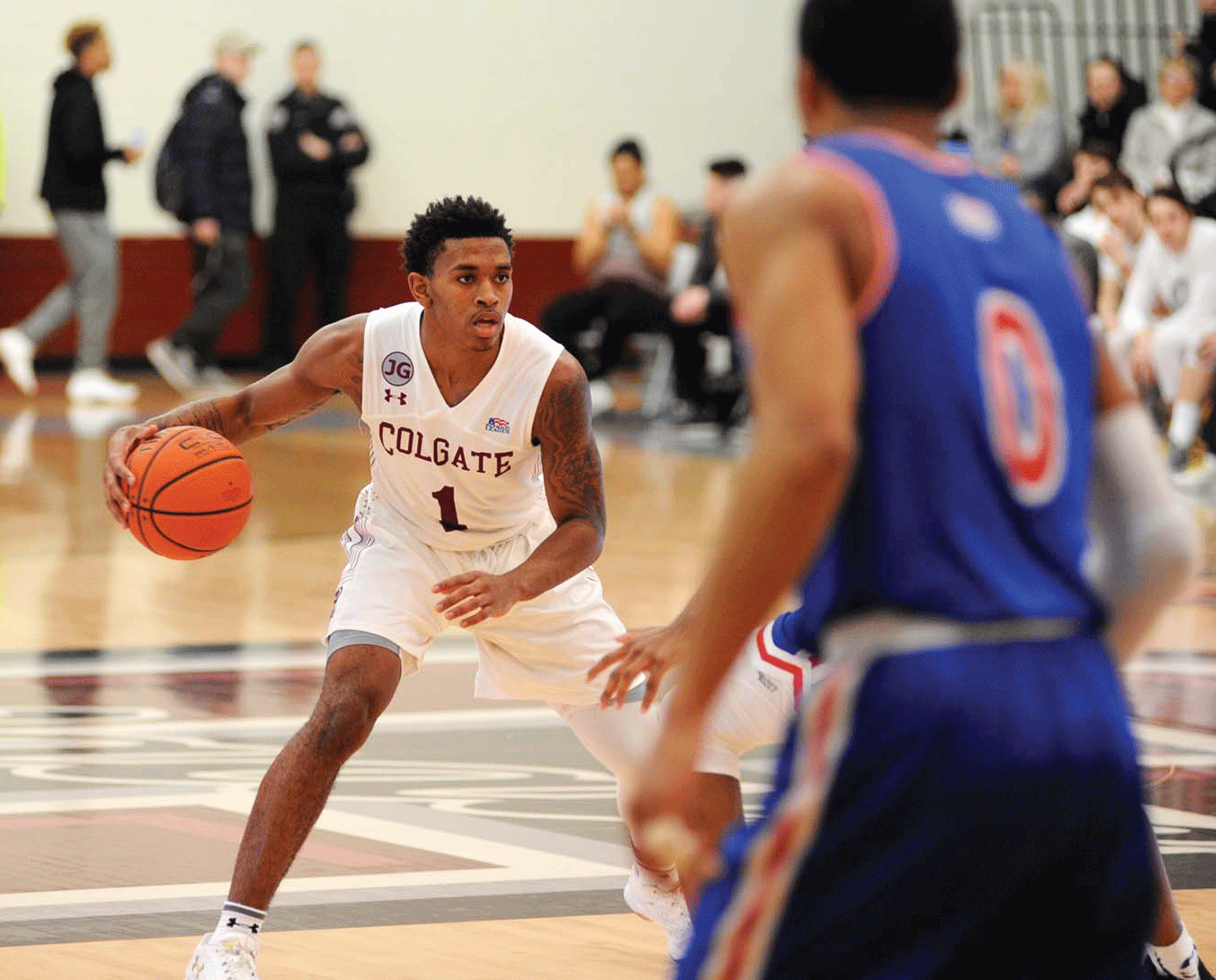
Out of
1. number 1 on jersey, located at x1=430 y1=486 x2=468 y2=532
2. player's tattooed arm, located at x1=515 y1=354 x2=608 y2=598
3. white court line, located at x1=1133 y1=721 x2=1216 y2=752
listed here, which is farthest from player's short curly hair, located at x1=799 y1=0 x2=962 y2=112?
white court line, located at x1=1133 y1=721 x2=1216 y2=752

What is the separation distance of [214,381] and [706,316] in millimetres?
4952

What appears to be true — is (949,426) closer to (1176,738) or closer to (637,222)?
(1176,738)

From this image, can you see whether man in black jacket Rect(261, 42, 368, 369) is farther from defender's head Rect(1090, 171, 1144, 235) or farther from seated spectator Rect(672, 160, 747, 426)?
defender's head Rect(1090, 171, 1144, 235)

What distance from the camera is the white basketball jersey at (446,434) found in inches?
198

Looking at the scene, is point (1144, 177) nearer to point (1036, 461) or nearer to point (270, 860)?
point (270, 860)

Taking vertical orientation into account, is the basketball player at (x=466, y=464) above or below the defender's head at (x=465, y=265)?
below

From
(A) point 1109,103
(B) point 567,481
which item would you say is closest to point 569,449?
(B) point 567,481

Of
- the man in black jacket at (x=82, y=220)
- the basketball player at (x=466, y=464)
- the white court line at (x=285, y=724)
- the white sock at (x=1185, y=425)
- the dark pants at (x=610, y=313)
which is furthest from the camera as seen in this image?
the man in black jacket at (x=82, y=220)

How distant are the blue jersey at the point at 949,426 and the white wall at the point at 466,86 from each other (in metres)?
17.4

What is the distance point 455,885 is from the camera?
517cm

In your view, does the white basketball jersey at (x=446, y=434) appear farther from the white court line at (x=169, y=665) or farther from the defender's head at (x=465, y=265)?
the white court line at (x=169, y=665)

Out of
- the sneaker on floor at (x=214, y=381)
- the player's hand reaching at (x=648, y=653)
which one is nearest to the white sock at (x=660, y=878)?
the player's hand reaching at (x=648, y=653)

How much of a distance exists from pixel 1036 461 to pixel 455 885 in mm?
3009

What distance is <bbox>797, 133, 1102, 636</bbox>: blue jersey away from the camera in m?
2.36
